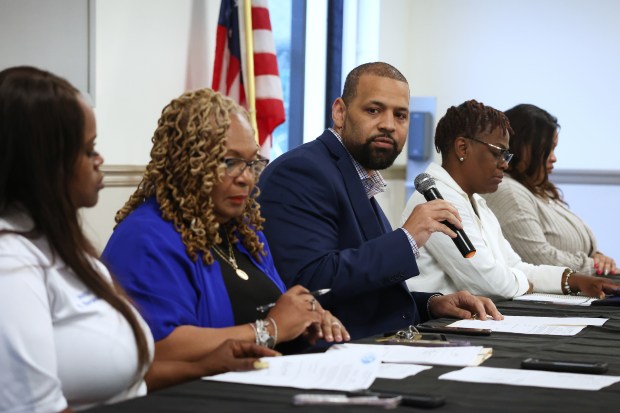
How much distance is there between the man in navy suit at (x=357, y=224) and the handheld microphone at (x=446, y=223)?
1.1 inches

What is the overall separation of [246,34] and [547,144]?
5.17ft

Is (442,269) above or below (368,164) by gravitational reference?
below

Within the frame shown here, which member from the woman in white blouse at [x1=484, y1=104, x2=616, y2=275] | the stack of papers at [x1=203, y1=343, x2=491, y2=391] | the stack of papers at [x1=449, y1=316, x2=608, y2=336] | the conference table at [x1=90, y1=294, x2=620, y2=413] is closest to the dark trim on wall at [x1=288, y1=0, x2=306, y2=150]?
the woman in white blouse at [x1=484, y1=104, x2=616, y2=275]

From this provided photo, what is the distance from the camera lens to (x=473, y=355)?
2141 millimetres

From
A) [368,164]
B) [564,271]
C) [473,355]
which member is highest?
[368,164]

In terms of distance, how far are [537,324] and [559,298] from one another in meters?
0.81

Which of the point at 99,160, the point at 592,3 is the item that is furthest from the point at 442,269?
the point at 592,3

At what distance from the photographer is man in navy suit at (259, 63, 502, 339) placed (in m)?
2.85

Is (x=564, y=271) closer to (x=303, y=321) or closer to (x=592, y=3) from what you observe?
(x=303, y=321)

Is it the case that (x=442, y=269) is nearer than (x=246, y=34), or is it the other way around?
(x=442, y=269)

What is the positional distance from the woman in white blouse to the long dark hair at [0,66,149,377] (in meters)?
3.10

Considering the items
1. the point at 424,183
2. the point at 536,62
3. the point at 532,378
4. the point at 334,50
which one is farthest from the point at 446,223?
the point at 536,62

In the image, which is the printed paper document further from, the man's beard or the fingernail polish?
the man's beard

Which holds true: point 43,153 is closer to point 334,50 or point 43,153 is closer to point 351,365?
point 351,365
